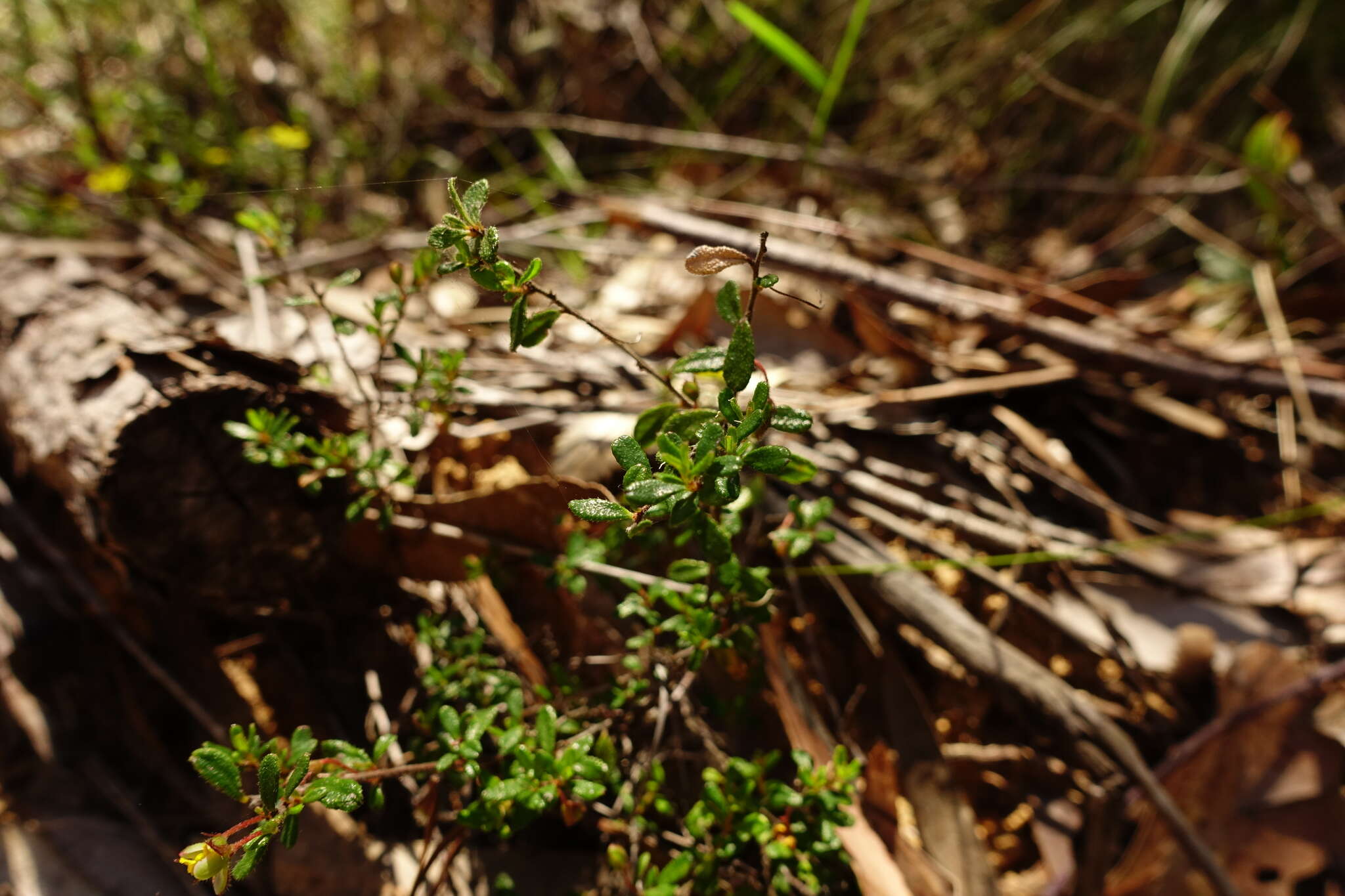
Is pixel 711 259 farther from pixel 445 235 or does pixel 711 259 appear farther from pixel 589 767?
pixel 589 767

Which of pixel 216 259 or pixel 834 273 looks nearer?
pixel 834 273

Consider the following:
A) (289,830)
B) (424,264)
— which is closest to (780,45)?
(424,264)

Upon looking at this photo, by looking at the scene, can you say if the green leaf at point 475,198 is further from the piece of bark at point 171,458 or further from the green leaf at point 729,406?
the piece of bark at point 171,458

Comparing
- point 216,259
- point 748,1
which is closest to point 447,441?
point 216,259

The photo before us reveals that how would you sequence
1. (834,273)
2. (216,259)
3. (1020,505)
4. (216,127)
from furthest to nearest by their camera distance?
(216,127)
(216,259)
(834,273)
(1020,505)

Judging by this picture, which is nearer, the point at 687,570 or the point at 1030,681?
the point at 687,570

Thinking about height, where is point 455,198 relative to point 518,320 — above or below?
above

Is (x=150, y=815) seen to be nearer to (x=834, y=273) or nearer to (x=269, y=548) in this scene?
(x=269, y=548)
